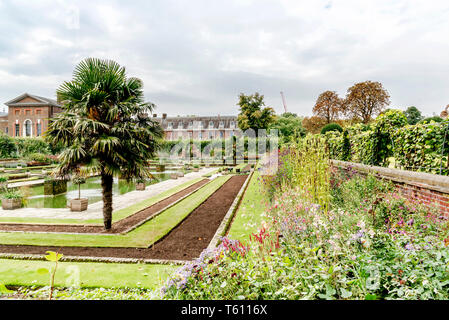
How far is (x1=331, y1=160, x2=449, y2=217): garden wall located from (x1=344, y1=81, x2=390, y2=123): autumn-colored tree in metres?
23.6

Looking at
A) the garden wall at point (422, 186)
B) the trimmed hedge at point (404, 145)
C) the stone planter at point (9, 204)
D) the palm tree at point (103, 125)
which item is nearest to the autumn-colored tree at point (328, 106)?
the trimmed hedge at point (404, 145)

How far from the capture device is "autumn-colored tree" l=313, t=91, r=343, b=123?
29.1 meters

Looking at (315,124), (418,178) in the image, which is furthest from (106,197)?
(315,124)

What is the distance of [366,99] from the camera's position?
83.9 ft

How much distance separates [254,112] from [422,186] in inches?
997

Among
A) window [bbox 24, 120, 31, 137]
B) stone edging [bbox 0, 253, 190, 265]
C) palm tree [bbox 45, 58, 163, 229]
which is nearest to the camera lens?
stone edging [bbox 0, 253, 190, 265]

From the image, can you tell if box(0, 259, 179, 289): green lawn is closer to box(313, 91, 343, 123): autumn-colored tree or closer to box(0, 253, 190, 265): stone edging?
box(0, 253, 190, 265): stone edging

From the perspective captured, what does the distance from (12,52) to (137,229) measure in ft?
16.9

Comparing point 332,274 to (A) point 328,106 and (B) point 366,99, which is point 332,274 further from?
(A) point 328,106

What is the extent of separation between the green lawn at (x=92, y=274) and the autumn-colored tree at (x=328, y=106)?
29.6 metres

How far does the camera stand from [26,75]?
11.2 feet

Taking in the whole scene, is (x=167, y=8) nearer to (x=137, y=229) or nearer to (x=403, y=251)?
(x=403, y=251)

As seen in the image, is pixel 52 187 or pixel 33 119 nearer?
pixel 52 187

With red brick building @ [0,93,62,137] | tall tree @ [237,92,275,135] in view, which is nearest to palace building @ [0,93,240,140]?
red brick building @ [0,93,62,137]
